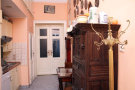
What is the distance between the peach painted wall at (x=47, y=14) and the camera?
17.2 feet

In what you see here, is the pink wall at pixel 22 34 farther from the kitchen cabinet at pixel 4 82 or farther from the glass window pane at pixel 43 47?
the glass window pane at pixel 43 47

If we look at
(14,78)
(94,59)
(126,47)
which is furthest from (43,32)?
(126,47)

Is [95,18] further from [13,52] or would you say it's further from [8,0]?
[13,52]

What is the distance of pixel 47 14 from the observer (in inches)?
210

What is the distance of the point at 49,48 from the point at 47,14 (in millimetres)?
1488

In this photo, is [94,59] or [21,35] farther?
[21,35]

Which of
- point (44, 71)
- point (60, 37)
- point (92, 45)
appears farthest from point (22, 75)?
point (92, 45)

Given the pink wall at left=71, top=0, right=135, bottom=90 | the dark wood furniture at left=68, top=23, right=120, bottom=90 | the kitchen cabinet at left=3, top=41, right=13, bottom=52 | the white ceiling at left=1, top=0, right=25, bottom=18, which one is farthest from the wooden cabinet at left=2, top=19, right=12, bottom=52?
the pink wall at left=71, top=0, right=135, bottom=90

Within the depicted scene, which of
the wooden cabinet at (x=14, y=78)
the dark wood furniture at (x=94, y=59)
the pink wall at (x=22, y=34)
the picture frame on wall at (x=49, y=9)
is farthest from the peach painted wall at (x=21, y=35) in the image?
the dark wood furniture at (x=94, y=59)

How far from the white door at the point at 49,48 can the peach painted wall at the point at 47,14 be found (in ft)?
1.49

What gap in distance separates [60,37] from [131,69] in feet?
15.2

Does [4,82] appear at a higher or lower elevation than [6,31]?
lower

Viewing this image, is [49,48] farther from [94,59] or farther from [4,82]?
[94,59]

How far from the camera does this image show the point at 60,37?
5688 millimetres
